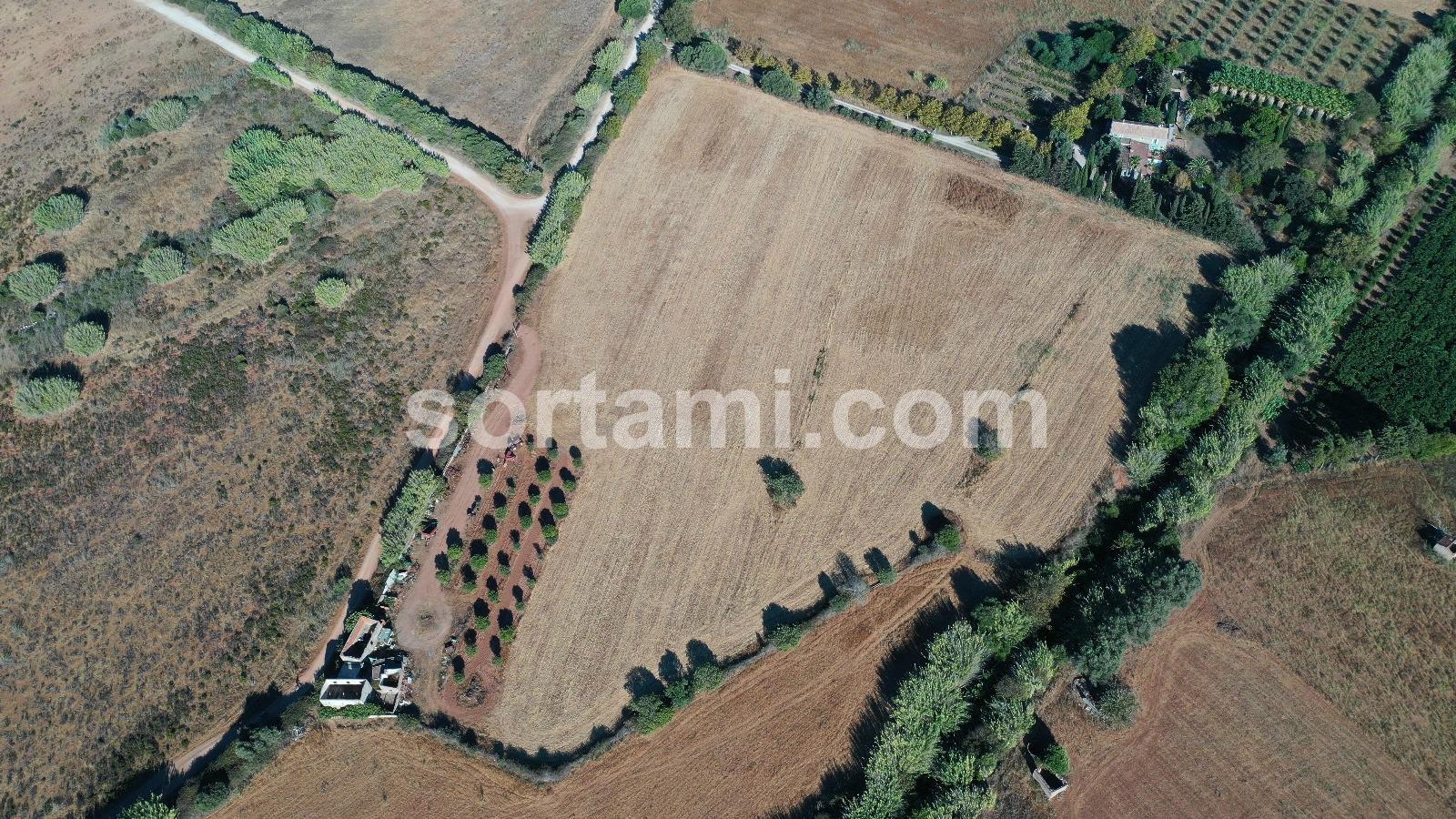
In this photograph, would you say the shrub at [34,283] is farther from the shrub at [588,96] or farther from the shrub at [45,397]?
the shrub at [588,96]

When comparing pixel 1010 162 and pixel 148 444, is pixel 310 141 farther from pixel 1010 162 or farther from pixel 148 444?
pixel 1010 162

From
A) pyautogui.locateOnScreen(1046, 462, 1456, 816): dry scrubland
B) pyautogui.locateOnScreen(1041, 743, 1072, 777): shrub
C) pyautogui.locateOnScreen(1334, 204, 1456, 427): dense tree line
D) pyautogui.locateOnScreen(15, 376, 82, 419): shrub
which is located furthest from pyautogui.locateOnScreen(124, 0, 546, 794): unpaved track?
pyautogui.locateOnScreen(1334, 204, 1456, 427): dense tree line

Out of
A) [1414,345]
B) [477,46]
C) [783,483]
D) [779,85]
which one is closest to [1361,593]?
[1414,345]

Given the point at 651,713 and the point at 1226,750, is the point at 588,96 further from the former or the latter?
the point at 1226,750

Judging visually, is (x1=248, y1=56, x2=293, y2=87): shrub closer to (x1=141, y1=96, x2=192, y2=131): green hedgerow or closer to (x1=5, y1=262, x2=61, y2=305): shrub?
(x1=141, y1=96, x2=192, y2=131): green hedgerow

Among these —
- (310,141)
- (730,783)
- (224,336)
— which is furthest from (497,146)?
(730,783)

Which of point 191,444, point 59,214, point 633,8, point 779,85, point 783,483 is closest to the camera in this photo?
point 783,483

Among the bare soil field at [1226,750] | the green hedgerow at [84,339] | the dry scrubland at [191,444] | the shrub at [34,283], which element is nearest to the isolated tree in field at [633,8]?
the dry scrubland at [191,444]
